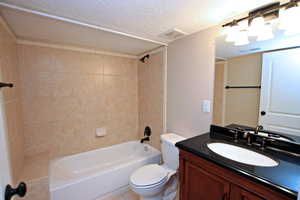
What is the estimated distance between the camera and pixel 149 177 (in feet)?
4.89

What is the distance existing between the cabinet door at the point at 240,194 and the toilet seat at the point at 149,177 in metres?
0.80

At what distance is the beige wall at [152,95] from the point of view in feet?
7.07

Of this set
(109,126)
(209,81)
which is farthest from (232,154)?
(109,126)

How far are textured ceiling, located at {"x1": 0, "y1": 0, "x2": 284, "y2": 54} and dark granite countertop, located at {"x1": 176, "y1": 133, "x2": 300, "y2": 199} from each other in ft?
3.72

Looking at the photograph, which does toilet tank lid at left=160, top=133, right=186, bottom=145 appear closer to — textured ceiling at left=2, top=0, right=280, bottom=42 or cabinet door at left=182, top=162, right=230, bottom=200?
cabinet door at left=182, top=162, right=230, bottom=200

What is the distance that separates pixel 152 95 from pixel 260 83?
1.48 m

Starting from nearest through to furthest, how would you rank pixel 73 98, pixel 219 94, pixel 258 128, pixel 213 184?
pixel 213 184 → pixel 258 128 → pixel 219 94 → pixel 73 98

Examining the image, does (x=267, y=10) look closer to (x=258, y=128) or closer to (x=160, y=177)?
(x=258, y=128)

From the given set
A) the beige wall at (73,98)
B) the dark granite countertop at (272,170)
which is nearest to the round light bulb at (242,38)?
the dark granite countertop at (272,170)

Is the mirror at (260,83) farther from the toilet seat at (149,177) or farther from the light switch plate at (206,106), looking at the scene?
the toilet seat at (149,177)

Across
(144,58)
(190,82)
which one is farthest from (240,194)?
(144,58)

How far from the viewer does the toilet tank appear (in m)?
1.62

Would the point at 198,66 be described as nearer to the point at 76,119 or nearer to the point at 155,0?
the point at 155,0

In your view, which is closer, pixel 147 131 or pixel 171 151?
pixel 171 151
